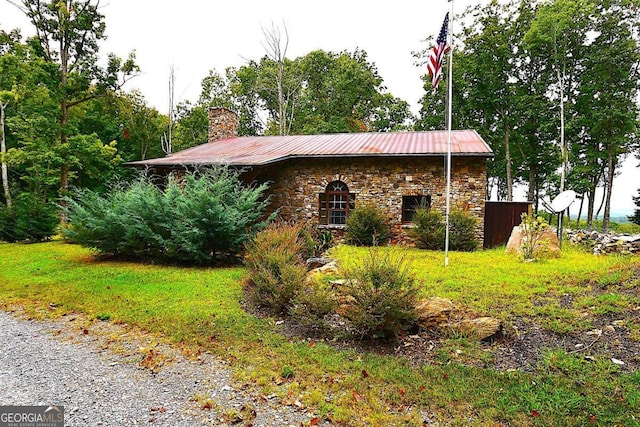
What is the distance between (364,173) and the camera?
12164mm

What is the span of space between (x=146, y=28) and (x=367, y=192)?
16.8 meters

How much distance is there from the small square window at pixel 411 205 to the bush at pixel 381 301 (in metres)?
7.78

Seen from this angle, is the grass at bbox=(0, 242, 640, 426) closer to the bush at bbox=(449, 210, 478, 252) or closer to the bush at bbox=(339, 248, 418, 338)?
the bush at bbox=(339, 248, 418, 338)

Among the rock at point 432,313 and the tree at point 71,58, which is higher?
the tree at point 71,58

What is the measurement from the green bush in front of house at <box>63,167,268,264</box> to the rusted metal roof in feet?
7.50

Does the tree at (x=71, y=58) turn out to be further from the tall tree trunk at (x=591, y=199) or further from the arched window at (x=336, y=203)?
the tall tree trunk at (x=591, y=199)

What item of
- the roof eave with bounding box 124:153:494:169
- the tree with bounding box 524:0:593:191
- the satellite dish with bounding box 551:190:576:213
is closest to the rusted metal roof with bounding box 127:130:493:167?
the roof eave with bounding box 124:153:494:169

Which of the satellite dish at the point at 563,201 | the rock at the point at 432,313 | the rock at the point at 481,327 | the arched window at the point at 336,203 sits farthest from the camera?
the arched window at the point at 336,203

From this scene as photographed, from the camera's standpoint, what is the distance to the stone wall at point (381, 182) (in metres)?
11.3

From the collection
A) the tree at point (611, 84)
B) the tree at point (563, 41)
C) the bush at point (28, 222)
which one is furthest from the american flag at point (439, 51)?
the tree at point (611, 84)

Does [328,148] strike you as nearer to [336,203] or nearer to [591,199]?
[336,203]

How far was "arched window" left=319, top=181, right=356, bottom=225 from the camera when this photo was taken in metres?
12.5

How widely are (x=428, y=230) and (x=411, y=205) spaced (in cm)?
168

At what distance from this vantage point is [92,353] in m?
4.23
